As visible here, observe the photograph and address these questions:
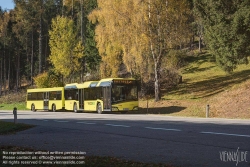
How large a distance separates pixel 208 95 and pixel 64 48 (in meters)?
25.1

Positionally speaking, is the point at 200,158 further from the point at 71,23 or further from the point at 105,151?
the point at 71,23

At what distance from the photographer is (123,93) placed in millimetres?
31359

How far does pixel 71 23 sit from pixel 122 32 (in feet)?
61.0

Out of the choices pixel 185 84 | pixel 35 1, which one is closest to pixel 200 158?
pixel 185 84

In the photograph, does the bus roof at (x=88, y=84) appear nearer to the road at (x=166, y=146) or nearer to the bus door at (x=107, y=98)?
the bus door at (x=107, y=98)

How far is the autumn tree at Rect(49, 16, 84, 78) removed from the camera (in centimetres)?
5150

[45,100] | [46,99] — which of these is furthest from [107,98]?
[45,100]

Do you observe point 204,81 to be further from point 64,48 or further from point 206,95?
point 64,48

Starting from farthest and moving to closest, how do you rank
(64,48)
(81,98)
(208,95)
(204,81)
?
(64,48), (204,81), (81,98), (208,95)

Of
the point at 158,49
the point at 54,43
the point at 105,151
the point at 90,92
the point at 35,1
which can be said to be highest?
the point at 35,1

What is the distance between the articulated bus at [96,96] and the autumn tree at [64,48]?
7.79 m

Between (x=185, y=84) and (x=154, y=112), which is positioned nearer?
(x=154, y=112)

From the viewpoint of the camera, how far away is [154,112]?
105 ft

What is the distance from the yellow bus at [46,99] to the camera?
42031 millimetres
